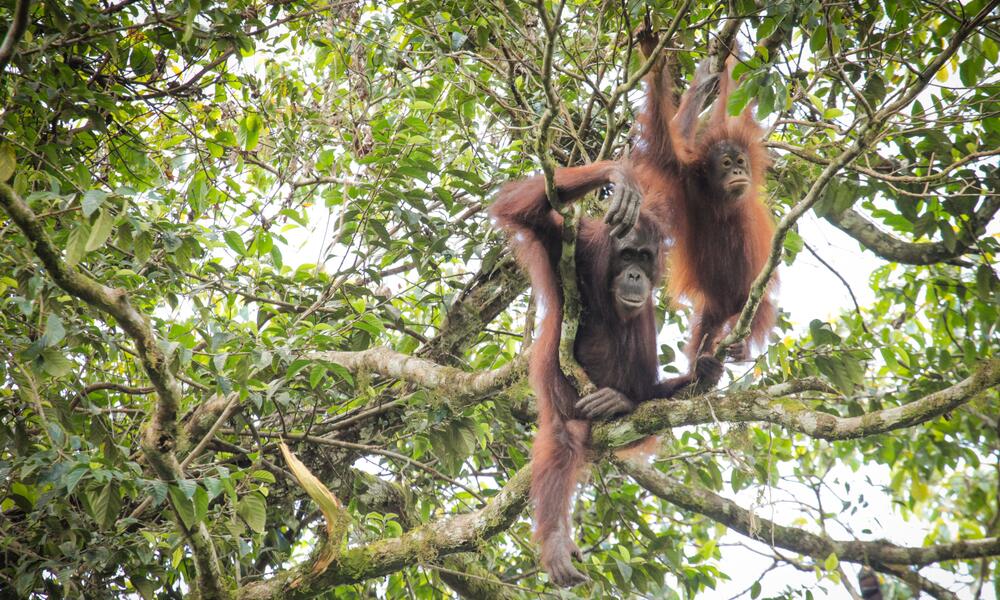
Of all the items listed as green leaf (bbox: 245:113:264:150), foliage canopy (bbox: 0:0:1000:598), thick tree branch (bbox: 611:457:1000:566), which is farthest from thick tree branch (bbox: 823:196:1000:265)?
green leaf (bbox: 245:113:264:150)

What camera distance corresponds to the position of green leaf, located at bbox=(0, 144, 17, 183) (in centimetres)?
336

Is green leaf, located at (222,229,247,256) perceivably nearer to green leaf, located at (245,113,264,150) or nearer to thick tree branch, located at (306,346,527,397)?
thick tree branch, located at (306,346,527,397)

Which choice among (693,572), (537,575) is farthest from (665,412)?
(537,575)

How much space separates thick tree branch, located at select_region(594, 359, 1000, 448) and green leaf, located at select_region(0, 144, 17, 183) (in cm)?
307

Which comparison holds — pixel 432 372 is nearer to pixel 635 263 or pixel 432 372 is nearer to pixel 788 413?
pixel 635 263

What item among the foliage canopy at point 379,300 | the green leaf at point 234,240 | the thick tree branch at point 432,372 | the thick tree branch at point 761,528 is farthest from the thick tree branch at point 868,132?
the green leaf at point 234,240

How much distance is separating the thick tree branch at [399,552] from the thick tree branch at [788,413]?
0.78 meters

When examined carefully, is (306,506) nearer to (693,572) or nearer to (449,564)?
(449,564)

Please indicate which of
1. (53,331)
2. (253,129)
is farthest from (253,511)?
(253,129)

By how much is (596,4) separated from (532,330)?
2.05 meters

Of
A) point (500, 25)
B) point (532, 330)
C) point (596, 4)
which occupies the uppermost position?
point (596, 4)

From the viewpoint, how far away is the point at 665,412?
3.78m

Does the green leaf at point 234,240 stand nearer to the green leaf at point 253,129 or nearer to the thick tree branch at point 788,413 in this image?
the green leaf at point 253,129

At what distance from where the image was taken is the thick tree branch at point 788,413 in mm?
3100
